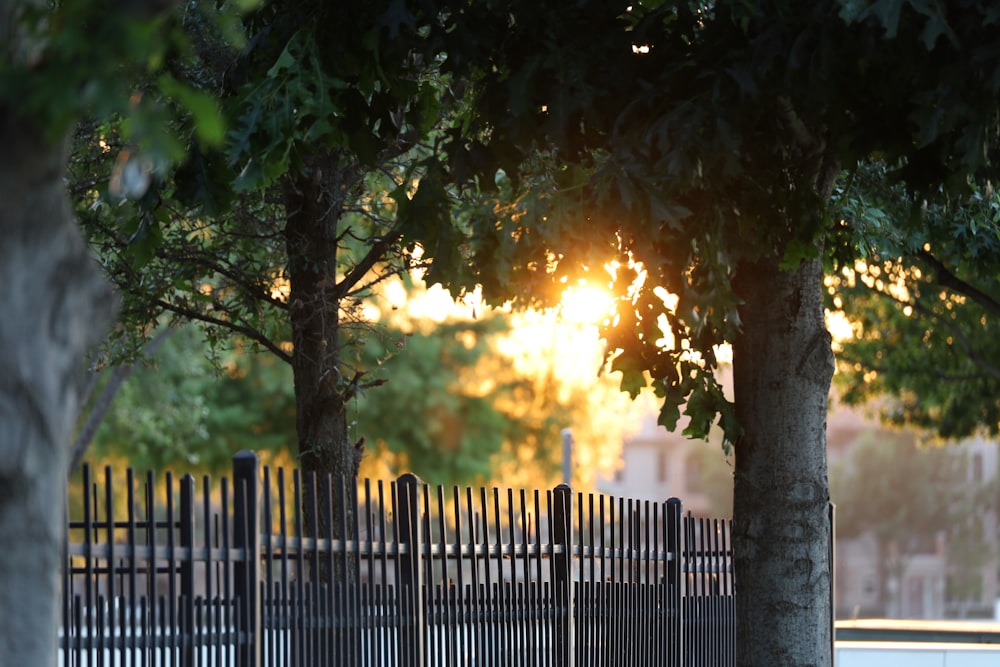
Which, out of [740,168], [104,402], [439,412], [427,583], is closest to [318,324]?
[427,583]

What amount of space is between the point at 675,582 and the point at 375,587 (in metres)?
4.00

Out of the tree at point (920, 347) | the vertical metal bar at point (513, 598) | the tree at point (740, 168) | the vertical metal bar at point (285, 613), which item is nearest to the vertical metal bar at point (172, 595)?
the vertical metal bar at point (285, 613)

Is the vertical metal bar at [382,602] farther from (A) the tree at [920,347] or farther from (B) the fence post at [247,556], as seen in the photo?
(A) the tree at [920,347]

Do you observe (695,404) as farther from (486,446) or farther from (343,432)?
(486,446)

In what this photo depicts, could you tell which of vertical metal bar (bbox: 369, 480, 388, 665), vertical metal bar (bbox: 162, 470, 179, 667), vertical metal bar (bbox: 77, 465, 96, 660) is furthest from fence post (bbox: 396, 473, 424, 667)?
vertical metal bar (bbox: 77, 465, 96, 660)

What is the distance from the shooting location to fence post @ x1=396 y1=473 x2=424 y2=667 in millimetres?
7348

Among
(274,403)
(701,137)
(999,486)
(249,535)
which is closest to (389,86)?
(701,137)

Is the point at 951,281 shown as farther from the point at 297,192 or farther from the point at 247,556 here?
the point at 247,556

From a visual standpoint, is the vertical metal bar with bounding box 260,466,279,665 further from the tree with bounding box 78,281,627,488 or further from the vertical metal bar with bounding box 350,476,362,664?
the tree with bounding box 78,281,627,488

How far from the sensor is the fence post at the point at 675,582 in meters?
10.5

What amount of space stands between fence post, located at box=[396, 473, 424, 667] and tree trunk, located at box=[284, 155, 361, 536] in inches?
143

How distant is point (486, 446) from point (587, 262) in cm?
3214

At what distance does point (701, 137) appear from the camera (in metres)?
6.97

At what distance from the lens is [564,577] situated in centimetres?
885
